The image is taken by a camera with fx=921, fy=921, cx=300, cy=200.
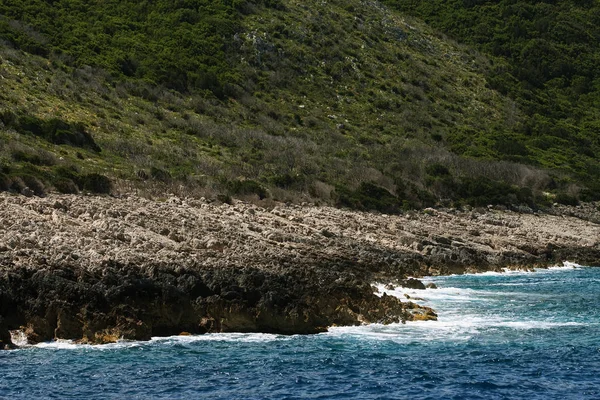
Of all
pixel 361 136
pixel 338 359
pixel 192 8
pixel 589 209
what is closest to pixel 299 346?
pixel 338 359

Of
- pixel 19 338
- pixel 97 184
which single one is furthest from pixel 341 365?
pixel 97 184

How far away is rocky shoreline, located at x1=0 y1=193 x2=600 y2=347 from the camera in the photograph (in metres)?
20.0

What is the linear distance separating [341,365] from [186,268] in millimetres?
5549

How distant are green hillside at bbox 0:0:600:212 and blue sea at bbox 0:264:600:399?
14797mm

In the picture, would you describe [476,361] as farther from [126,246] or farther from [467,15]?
[467,15]

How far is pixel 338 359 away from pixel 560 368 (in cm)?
446

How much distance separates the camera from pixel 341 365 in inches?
725

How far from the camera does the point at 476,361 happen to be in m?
19.0

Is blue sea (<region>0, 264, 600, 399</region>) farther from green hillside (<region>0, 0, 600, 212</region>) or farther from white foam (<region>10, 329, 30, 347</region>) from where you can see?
green hillside (<region>0, 0, 600, 212</region>)

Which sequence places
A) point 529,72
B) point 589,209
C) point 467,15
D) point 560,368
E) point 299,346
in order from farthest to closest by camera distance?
point 467,15, point 529,72, point 589,209, point 299,346, point 560,368

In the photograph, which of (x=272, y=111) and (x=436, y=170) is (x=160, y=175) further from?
(x=272, y=111)

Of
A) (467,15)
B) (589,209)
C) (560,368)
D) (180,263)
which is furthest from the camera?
(467,15)

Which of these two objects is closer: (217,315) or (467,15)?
(217,315)

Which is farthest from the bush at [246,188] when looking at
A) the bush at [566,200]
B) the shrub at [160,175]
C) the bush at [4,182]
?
the bush at [566,200]
